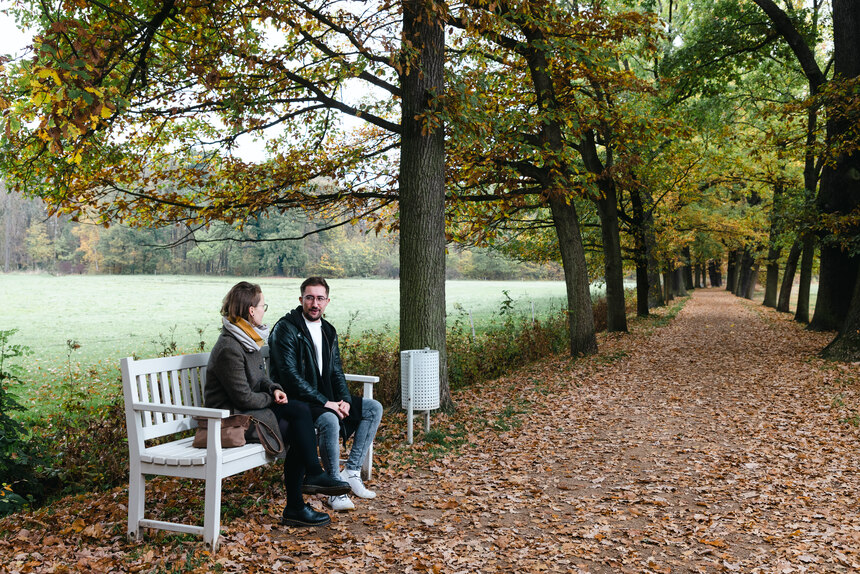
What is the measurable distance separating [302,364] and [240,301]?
0.75 metres

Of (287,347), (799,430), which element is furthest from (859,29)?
(287,347)

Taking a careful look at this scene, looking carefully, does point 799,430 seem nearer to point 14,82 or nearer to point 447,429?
point 447,429

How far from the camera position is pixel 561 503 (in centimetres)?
485

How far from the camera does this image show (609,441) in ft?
22.2

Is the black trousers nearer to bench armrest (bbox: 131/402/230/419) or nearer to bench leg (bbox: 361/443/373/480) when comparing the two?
bench armrest (bbox: 131/402/230/419)

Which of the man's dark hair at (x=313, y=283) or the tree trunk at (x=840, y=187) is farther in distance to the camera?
the tree trunk at (x=840, y=187)

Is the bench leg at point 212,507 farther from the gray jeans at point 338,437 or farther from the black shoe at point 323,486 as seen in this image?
the gray jeans at point 338,437

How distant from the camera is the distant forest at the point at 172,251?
107 ft

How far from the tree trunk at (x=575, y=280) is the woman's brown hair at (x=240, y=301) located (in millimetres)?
9411

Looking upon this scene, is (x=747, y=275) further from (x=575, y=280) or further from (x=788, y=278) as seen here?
(x=575, y=280)

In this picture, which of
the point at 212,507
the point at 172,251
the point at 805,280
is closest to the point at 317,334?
the point at 212,507

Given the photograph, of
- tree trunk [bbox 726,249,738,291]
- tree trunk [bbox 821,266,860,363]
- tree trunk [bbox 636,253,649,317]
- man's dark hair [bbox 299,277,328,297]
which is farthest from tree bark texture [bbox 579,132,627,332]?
tree trunk [bbox 726,249,738,291]

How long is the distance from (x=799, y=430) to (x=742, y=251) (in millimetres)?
35181

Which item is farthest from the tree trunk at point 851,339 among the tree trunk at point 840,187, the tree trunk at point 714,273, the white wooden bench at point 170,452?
the tree trunk at point 714,273
